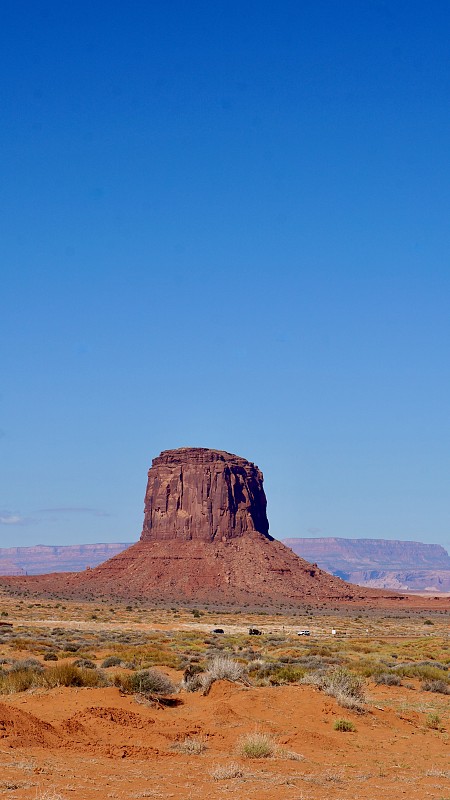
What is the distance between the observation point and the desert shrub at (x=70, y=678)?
1980 cm

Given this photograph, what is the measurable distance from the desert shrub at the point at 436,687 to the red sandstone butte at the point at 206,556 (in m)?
79.7

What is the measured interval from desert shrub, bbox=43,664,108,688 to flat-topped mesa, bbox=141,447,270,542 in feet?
365

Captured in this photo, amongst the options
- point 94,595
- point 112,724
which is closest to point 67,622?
point 112,724

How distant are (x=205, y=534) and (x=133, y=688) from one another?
112895 mm

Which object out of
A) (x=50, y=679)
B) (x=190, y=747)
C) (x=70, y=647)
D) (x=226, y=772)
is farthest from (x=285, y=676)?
(x=70, y=647)

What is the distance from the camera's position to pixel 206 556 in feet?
412

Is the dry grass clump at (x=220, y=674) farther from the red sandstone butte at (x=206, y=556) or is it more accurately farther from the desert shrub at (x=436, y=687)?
the red sandstone butte at (x=206, y=556)

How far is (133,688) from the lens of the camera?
19.8 metres

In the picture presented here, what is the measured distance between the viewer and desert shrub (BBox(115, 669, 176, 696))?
19688 millimetres

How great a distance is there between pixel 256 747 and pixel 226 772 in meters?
1.72

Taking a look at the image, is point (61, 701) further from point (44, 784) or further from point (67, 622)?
point (67, 622)

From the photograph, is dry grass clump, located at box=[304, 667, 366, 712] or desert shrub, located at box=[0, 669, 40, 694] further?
desert shrub, located at box=[0, 669, 40, 694]

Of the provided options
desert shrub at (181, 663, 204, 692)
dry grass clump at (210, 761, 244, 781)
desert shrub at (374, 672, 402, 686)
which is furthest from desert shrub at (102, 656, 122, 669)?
dry grass clump at (210, 761, 244, 781)

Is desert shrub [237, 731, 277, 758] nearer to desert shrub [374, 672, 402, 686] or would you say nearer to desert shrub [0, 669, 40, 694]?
desert shrub [0, 669, 40, 694]
